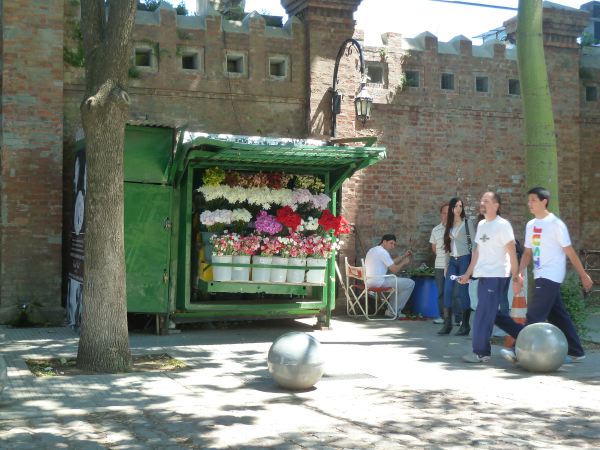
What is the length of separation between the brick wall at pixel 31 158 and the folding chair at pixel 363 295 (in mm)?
4819

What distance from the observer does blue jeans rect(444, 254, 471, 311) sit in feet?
40.4

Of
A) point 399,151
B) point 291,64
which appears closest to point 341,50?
point 291,64

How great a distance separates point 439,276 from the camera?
1308 cm

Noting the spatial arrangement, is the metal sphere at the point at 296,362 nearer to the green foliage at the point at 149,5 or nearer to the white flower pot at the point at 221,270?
the white flower pot at the point at 221,270

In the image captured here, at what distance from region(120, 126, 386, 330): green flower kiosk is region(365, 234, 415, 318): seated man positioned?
1826 mm

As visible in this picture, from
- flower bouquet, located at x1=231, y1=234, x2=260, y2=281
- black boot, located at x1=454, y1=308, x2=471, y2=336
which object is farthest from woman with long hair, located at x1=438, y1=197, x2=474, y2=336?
flower bouquet, located at x1=231, y1=234, x2=260, y2=281

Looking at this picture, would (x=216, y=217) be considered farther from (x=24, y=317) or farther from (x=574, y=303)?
(x=574, y=303)

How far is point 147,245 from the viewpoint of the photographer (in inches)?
480

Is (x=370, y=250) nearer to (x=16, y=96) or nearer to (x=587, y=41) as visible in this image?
(x=16, y=96)

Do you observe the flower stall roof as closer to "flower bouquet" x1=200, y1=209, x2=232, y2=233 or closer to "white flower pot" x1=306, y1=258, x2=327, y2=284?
"flower bouquet" x1=200, y1=209, x2=232, y2=233

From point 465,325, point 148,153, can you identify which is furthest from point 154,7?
point 465,325

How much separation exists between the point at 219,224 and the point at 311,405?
4833 millimetres

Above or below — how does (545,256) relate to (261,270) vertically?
above

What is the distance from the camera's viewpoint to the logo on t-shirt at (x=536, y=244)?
31.8 ft
